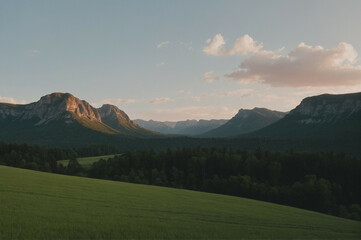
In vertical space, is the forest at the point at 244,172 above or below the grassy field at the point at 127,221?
below

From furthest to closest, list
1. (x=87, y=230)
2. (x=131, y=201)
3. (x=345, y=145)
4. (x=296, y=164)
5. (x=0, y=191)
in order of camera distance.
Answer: (x=345, y=145) → (x=296, y=164) → (x=131, y=201) → (x=0, y=191) → (x=87, y=230)

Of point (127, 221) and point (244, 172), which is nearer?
point (127, 221)

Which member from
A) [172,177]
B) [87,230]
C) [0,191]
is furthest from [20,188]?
[172,177]

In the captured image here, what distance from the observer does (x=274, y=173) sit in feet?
288

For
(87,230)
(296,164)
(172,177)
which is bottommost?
(172,177)

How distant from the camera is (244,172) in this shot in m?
96.9

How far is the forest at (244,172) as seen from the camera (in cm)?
6762

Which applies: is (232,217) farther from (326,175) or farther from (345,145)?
(345,145)

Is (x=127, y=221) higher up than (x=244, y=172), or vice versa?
(x=127, y=221)

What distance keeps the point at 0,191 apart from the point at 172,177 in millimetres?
75569

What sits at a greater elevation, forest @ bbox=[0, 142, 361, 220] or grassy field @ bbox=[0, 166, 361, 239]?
grassy field @ bbox=[0, 166, 361, 239]

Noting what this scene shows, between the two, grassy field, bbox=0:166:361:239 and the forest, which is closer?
grassy field, bbox=0:166:361:239

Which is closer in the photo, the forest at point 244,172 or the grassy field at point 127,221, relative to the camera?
the grassy field at point 127,221

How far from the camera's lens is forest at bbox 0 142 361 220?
67625 millimetres
